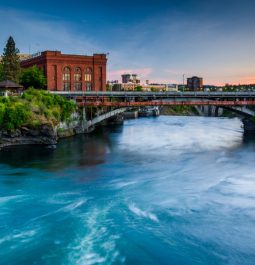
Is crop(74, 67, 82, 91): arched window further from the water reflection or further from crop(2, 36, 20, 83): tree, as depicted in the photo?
the water reflection

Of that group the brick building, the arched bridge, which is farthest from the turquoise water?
the brick building

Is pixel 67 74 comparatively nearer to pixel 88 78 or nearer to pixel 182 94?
pixel 88 78

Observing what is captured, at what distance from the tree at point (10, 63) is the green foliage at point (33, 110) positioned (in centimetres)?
1805

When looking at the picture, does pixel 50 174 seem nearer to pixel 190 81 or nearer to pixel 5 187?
pixel 5 187

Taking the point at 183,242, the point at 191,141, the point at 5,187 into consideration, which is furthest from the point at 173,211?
the point at 191,141

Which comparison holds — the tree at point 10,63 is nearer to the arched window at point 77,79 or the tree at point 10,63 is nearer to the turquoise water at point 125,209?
the arched window at point 77,79

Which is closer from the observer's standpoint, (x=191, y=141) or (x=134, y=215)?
(x=134, y=215)

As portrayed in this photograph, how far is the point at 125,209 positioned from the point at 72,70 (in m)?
57.7

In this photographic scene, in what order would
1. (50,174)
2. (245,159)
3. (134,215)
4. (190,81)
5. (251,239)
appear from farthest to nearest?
(190,81)
(245,159)
(50,174)
(134,215)
(251,239)

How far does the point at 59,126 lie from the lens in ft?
157

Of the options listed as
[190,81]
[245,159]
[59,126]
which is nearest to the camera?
[245,159]

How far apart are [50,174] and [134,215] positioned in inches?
421

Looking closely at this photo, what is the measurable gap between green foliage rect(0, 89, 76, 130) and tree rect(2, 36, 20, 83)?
59.2ft

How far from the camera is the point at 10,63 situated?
2527 inches
